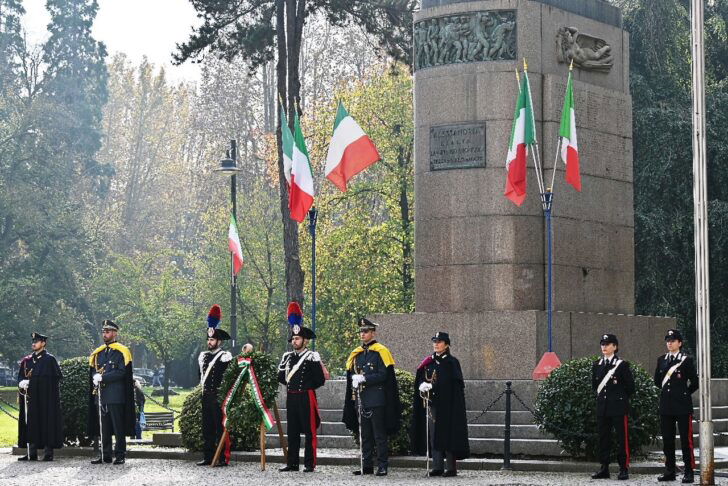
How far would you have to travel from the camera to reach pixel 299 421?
1844 cm

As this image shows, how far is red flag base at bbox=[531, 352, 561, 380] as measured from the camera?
1977 cm

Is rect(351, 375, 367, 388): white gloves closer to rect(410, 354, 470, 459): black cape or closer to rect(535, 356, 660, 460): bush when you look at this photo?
rect(410, 354, 470, 459): black cape

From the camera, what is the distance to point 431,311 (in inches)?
857

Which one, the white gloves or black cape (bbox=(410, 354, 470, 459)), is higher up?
the white gloves

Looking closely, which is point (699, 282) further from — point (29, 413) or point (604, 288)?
point (29, 413)

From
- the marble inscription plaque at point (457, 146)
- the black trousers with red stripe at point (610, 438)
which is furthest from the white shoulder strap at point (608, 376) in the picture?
the marble inscription plaque at point (457, 146)

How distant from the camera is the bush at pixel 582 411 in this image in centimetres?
1758

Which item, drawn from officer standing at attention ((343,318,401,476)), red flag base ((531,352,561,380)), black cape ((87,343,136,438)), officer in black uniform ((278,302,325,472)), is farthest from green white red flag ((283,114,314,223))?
officer standing at attention ((343,318,401,476))

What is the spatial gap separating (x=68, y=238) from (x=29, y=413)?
40821 millimetres

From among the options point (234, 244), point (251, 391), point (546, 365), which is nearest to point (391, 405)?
point (251, 391)

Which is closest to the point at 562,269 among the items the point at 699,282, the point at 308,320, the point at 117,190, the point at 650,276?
the point at 699,282

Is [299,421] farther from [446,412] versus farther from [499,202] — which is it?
[499,202]

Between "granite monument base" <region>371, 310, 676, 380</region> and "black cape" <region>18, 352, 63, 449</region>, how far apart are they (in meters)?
4.69

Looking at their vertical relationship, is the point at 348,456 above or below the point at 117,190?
below
